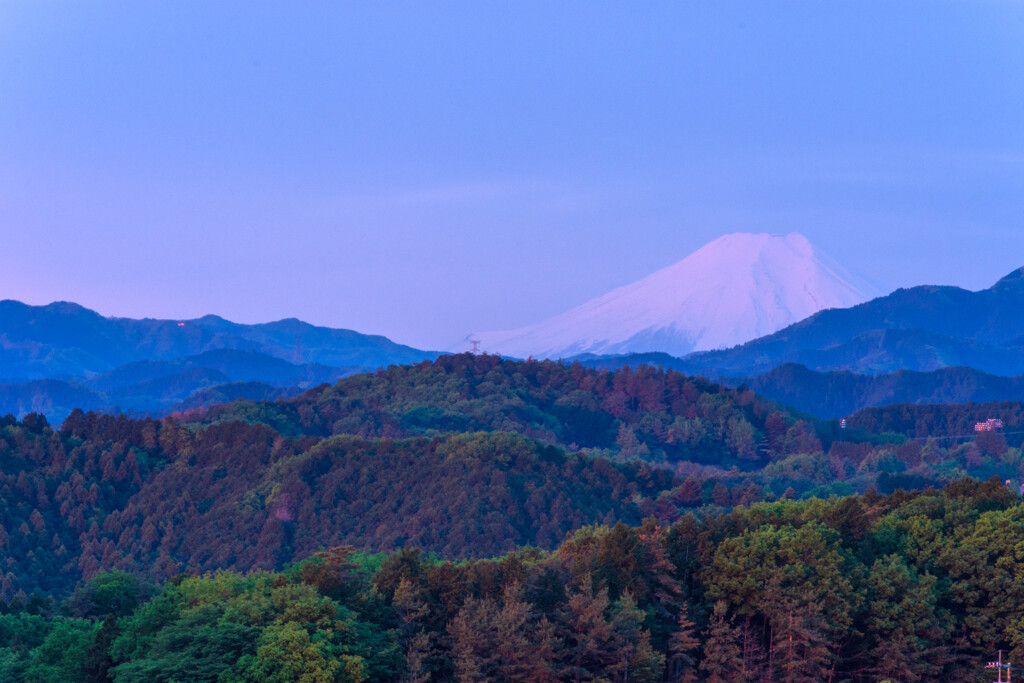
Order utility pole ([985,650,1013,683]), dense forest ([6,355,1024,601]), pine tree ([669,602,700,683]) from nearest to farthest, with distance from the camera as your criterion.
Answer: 1. utility pole ([985,650,1013,683])
2. pine tree ([669,602,700,683])
3. dense forest ([6,355,1024,601])

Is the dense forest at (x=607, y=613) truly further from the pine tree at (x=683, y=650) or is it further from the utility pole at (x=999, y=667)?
the utility pole at (x=999, y=667)

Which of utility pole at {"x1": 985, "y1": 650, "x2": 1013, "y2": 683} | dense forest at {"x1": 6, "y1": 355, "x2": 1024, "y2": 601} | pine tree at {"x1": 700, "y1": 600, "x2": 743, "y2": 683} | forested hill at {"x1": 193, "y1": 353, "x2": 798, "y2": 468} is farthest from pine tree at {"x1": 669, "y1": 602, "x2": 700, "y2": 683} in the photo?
forested hill at {"x1": 193, "y1": 353, "x2": 798, "y2": 468}

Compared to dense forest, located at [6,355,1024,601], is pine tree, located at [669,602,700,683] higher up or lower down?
lower down

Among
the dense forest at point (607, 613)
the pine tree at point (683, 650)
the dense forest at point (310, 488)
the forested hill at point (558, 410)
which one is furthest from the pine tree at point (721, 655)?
the forested hill at point (558, 410)

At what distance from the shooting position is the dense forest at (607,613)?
143 feet

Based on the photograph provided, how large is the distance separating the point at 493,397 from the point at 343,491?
6678 cm

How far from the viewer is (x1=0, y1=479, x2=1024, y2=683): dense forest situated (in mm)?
43656

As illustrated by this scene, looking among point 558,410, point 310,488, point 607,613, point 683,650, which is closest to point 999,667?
point 683,650

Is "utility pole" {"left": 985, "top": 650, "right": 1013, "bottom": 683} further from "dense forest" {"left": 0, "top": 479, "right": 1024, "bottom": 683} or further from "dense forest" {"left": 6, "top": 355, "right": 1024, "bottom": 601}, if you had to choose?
"dense forest" {"left": 6, "top": 355, "right": 1024, "bottom": 601}

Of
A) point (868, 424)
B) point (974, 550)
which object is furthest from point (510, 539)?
point (868, 424)

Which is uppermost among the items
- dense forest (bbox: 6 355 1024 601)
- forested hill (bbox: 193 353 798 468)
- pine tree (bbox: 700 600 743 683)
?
forested hill (bbox: 193 353 798 468)

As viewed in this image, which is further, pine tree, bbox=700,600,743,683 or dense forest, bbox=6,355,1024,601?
dense forest, bbox=6,355,1024,601

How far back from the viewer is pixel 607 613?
48.1 metres

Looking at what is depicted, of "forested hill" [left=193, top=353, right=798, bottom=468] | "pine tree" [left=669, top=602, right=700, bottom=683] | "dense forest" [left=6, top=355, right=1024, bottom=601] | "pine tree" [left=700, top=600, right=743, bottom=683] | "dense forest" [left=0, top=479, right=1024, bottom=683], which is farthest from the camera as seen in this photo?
"forested hill" [left=193, top=353, right=798, bottom=468]
